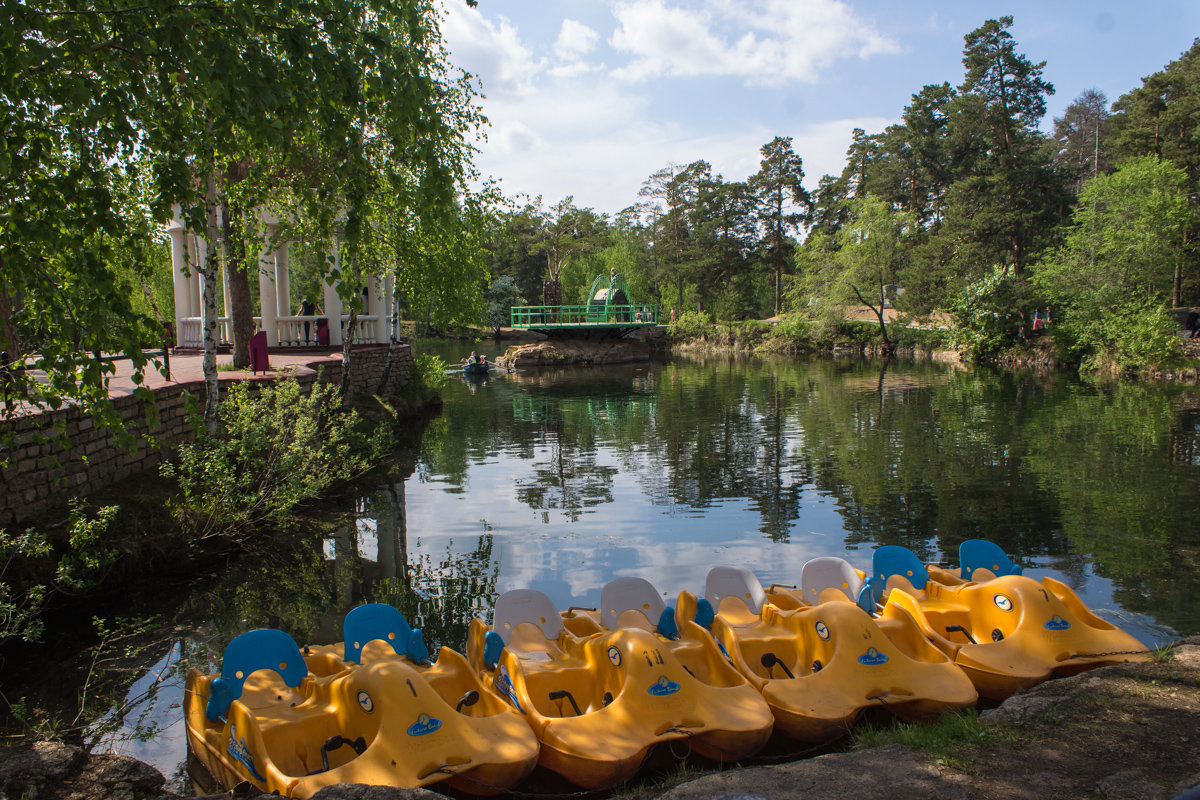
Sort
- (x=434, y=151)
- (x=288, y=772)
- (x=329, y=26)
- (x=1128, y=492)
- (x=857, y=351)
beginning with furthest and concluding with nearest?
1. (x=857, y=351)
2. (x=1128, y=492)
3. (x=288, y=772)
4. (x=434, y=151)
5. (x=329, y=26)

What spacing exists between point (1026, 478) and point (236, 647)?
41.7ft

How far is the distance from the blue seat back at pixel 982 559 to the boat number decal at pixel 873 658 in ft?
7.97

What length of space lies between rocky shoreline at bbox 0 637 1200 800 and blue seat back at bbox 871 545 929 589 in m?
2.08

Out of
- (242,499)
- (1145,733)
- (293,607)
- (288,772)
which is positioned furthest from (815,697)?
(242,499)

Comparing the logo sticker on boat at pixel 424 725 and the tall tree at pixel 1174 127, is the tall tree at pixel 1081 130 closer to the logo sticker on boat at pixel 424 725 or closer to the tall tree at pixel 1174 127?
the tall tree at pixel 1174 127

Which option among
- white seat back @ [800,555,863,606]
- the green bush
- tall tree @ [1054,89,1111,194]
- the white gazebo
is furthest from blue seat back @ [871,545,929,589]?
tall tree @ [1054,89,1111,194]

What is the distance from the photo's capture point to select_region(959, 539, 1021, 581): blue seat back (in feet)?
24.1

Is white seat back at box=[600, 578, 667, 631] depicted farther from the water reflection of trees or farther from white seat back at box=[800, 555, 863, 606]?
the water reflection of trees

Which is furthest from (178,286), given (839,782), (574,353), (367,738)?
(574,353)

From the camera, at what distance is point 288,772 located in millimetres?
4785

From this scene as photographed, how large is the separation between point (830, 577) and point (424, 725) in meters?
4.12

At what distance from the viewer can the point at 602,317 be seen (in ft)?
159

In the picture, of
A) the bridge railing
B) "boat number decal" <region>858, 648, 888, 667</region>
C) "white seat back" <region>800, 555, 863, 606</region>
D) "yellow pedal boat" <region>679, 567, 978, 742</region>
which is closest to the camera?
"yellow pedal boat" <region>679, 567, 978, 742</region>

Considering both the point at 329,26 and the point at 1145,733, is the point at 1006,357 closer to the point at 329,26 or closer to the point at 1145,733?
the point at 1145,733
